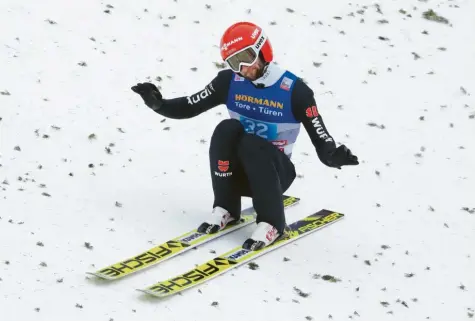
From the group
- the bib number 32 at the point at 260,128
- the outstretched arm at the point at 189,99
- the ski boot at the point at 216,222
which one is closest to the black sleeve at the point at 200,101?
the outstretched arm at the point at 189,99

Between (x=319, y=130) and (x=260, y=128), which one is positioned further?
(x=260, y=128)

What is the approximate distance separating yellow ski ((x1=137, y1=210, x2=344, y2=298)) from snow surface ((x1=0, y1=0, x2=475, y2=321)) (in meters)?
0.06

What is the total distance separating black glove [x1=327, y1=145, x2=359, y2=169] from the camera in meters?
6.51

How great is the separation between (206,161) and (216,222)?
45.9 inches

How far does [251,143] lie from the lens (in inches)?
266

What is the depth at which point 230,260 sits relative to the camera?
6559mm

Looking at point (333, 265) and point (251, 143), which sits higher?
point (251, 143)

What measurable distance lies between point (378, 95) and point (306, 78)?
0.69 m

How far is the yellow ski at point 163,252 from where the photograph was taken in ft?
20.2

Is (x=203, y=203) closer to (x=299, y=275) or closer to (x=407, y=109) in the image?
(x=299, y=275)

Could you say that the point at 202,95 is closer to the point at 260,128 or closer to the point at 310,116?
the point at 260,128

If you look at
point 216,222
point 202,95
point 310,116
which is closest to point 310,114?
point 310,116

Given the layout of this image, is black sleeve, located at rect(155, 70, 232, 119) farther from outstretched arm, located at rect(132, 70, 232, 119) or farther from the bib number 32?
the bib number 32

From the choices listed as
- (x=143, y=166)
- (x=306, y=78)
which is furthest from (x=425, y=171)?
(x=143, y=166)
